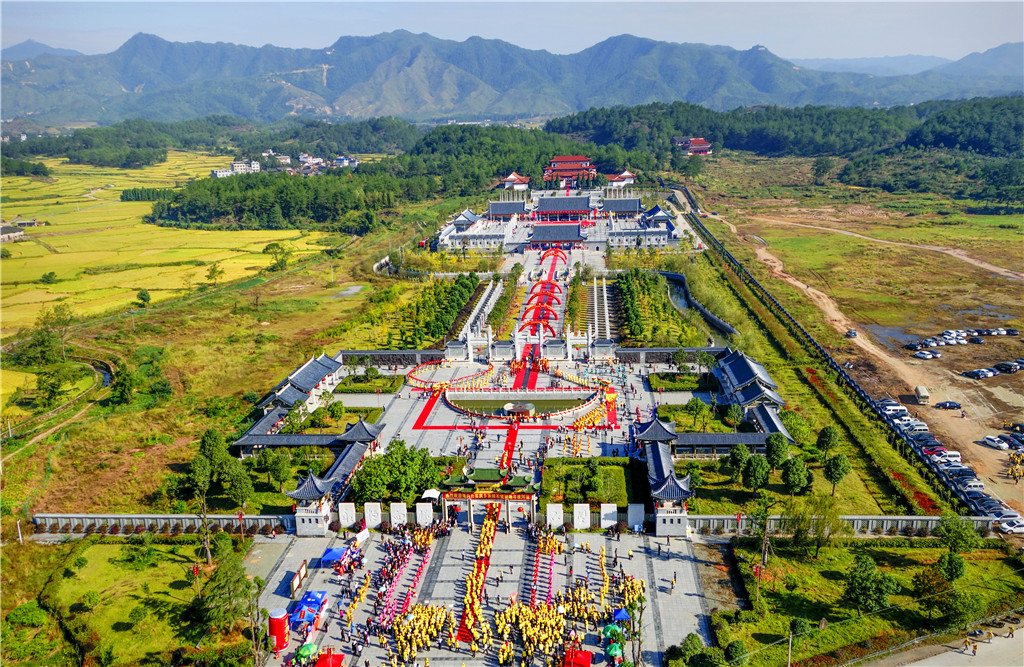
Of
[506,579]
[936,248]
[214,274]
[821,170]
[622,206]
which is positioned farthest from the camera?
[821,170]

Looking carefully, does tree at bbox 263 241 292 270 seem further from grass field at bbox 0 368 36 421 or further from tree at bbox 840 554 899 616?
tree at bbox 840 554 899 616

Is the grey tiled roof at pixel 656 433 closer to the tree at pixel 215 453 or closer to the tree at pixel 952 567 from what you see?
the tree at pixel 952 567

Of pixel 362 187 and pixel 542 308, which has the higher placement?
pixel 362 187

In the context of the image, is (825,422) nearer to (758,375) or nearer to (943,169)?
(758,375)

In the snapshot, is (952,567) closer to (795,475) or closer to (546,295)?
(795,475)

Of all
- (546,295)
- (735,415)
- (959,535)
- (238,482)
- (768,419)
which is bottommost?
(959,535)

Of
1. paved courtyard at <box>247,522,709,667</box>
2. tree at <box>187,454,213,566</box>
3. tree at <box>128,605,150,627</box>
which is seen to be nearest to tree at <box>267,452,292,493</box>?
tree at <box>187,454,213,566</box>

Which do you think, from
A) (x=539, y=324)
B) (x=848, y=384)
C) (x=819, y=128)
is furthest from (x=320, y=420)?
(x=819, y=128)

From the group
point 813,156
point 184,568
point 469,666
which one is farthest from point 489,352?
point 813,156
